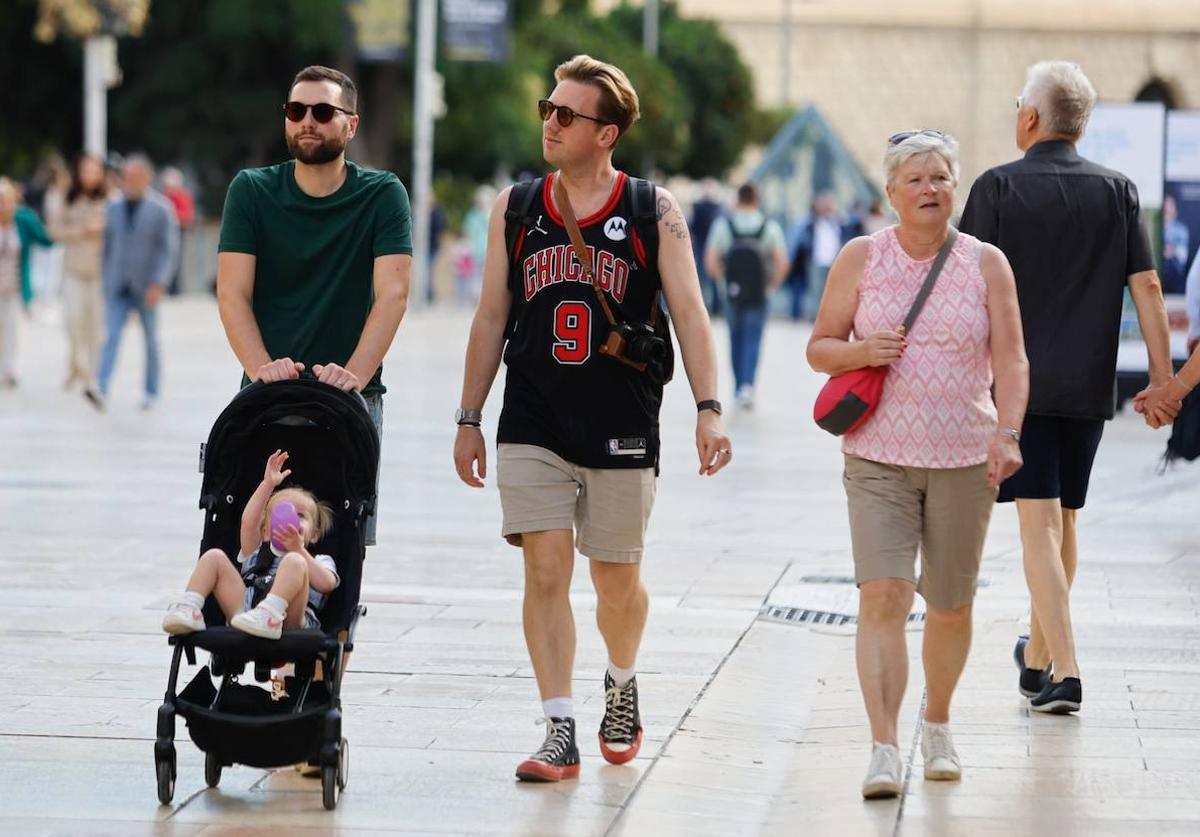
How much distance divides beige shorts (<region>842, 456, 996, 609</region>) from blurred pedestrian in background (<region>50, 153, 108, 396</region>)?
1314 centimetres

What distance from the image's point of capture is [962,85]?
7856 centimetres

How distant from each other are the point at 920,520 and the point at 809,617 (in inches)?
103

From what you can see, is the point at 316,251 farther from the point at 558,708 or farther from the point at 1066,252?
the point at 1066,252

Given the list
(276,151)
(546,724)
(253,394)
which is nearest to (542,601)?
(546,724)

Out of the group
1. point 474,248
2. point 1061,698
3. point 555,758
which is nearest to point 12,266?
point 1061,698

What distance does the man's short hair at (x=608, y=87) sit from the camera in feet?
19.5

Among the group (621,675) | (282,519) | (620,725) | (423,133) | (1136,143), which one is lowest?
(620,725)

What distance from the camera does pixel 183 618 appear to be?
18.0 ft

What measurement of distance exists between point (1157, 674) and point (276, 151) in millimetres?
40820

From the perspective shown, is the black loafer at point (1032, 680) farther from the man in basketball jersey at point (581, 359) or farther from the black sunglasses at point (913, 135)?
the black sunglasses at point (913, 135)

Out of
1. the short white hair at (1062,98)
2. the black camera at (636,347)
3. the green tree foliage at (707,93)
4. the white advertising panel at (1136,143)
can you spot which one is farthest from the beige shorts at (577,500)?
the green tree foliage at (707,93)

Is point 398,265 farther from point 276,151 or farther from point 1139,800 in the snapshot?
point 276,151

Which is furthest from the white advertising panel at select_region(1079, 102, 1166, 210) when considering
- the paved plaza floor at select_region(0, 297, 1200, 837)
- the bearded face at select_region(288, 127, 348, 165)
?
the bearded face at select_region(288, 127, 348, 165)

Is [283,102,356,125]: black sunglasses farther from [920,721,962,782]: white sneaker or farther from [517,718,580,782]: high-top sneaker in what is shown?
[920,721,962,782]: white sneaker
